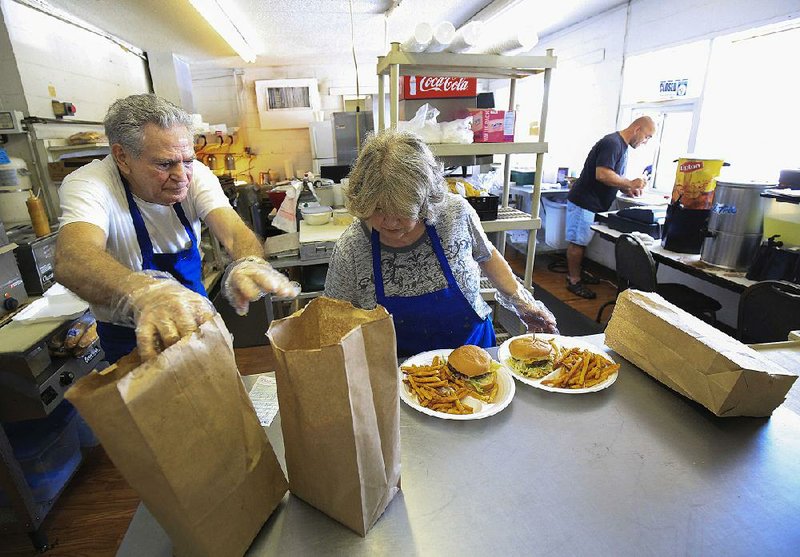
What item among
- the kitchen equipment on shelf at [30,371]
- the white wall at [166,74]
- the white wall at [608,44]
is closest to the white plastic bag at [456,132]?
the kitchen equipment on shelf at [30,371]

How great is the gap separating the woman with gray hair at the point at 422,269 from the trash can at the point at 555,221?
13.4 feet

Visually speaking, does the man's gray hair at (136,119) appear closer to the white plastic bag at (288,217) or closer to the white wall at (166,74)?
the white plastic bag at (288,217)

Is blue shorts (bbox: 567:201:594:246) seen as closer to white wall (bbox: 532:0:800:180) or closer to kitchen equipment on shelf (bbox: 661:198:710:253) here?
white wall (bbox: 532:0:800:180)

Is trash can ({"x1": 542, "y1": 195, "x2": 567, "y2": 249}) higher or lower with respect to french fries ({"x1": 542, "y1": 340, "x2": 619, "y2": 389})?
lower

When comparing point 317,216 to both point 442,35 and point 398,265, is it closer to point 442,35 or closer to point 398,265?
point 442,35

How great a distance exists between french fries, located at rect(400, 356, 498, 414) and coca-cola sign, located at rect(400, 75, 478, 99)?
216cm

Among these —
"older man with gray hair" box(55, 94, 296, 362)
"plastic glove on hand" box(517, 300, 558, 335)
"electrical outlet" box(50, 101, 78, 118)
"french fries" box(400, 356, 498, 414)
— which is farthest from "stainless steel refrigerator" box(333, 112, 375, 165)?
"french fries" box(400, 356, 498, 414)

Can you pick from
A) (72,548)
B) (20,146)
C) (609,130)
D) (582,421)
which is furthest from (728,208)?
(20,146)

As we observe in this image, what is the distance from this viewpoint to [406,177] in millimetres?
1316

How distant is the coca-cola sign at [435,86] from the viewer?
277cm

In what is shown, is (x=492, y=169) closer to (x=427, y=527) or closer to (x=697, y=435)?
(x=697, y=435)

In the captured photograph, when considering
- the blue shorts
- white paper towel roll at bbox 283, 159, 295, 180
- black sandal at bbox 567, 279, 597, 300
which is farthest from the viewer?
white paper towel roll at bbox 283, 159, 295, 180

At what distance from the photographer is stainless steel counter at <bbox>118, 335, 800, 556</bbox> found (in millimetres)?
739

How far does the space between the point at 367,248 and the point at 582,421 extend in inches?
34.7
